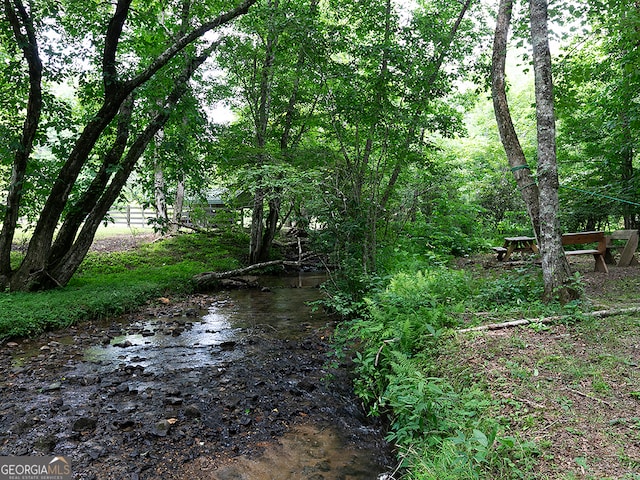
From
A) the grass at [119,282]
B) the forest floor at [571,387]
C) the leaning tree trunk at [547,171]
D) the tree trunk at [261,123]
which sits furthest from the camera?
the tree trunk at [261,123]

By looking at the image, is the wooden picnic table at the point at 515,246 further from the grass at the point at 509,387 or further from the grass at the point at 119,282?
the grass at the point at 119,282

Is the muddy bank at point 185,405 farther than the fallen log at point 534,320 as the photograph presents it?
No

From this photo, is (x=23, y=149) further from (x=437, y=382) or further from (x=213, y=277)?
(x=437, y=382)

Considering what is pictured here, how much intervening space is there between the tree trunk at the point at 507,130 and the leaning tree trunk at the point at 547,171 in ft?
2.39

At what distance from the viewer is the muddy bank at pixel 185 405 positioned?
358 cm

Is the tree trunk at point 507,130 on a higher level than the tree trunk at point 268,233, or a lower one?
higher

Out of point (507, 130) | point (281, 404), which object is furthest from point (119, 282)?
point (507, 130)

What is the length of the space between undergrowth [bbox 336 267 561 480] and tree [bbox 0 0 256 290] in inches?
265

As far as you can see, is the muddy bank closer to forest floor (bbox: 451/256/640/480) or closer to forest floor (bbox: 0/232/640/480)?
forest floor (bbox: 0/232/640/480)

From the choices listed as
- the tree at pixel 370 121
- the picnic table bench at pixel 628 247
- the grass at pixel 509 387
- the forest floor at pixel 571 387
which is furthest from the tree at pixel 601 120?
the forest floor at pixel 571 387

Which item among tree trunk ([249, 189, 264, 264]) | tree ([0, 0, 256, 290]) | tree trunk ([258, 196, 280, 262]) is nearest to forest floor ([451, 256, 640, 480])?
tree ([0, 0, 256, 290])

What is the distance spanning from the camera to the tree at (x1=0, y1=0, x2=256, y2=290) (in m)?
8.05

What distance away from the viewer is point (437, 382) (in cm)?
385

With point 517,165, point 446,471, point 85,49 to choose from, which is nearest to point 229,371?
point 446,471
